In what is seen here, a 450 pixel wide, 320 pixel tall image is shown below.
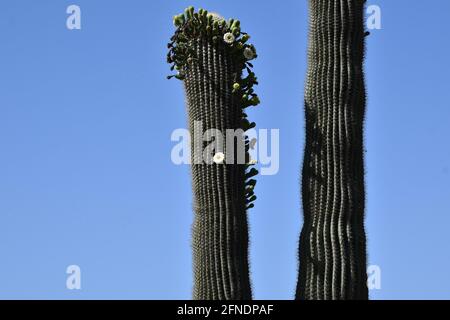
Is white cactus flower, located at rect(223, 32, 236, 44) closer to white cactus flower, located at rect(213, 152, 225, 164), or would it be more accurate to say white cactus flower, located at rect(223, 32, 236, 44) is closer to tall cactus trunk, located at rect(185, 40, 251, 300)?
tall cactus trunk, located at rect(185, 40, 251, 300)

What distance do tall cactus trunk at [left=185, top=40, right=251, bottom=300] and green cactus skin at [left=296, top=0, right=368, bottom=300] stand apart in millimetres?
1037

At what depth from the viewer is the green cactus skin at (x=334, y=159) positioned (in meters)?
16.8

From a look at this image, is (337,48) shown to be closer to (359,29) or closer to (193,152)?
(359,29)

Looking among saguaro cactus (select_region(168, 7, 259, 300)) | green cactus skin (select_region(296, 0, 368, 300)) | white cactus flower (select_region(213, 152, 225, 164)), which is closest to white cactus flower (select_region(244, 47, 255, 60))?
saguaro cactus (select_region(168, 7, 259, 300))

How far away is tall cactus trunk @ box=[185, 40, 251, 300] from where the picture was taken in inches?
654

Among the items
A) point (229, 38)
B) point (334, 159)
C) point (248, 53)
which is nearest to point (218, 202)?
point (334, 159)

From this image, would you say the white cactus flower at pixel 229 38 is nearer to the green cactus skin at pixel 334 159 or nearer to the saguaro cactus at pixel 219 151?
the saguaro cactus at pixel 219 151

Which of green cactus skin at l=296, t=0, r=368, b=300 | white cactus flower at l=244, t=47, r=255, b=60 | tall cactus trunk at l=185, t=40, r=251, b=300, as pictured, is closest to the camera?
tall cactus trunk at l=185, t=40, r=251, b=300

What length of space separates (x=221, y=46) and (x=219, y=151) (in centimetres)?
165

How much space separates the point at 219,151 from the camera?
16.9 meters

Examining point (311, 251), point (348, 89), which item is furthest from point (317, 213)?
point (348, 89)

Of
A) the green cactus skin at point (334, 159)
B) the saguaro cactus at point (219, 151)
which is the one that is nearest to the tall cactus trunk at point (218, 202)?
the saguaro cactus at point (219, 151)

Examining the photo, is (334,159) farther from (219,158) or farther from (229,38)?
(229,38)
